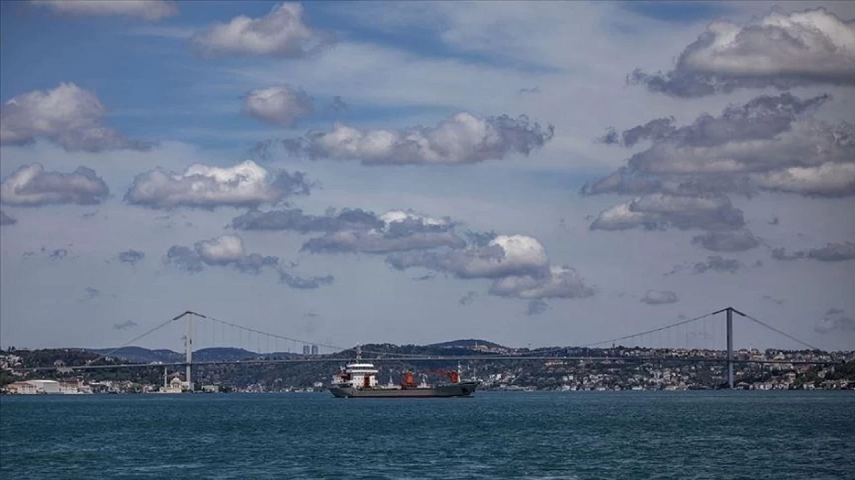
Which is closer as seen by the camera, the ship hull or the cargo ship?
the ship hull

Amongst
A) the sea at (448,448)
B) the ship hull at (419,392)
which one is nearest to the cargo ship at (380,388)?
the ship hull at (419,392)

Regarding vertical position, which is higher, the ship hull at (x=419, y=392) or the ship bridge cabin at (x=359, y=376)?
the ship bridge cabin at (x=359, y=376)

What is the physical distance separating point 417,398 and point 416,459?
340 feet

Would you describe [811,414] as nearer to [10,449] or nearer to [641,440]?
[641,440]

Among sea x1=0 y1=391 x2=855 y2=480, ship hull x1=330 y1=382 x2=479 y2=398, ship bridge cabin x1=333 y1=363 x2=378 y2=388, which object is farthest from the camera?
ship bridge cabin x1=333 y1=363 x2=378 y2=388

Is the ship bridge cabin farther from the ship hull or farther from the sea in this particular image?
the sea

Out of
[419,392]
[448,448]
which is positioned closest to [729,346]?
[419,392]

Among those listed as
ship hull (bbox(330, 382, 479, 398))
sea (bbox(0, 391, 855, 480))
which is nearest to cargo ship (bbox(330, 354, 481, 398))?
ship hull (bbox(330, 382, 479, 398))

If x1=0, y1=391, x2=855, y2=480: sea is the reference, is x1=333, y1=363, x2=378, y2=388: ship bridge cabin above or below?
above

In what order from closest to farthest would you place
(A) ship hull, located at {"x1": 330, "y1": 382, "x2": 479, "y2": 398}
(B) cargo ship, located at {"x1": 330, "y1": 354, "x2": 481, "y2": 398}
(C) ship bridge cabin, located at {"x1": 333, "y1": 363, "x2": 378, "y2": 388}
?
(A) ship hull, located at {"x1": 330, "y1": 382, "x2": 479, "y2": 398}
(B) cargo ship, located at {"x1": 330, "y1": 354, "x2": 481, "y2": 398}
(C) ship bridge cabin, located at {"x1": 333, "y1": 363, "x2": 378, "y2": 388}

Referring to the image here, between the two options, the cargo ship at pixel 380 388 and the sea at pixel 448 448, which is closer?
the sea at pixel 448 448

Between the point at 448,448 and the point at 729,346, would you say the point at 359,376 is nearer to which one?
the point at 729,346

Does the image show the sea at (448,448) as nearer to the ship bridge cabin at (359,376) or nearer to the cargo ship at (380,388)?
the cargo ship at (380,388)

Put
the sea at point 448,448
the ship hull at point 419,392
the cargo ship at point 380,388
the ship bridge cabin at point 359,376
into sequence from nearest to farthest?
the sea at point 448,448, the ship hull at point 419,392, the cargo ship at point 380,388, the ship bridge cabin at point 359,376
